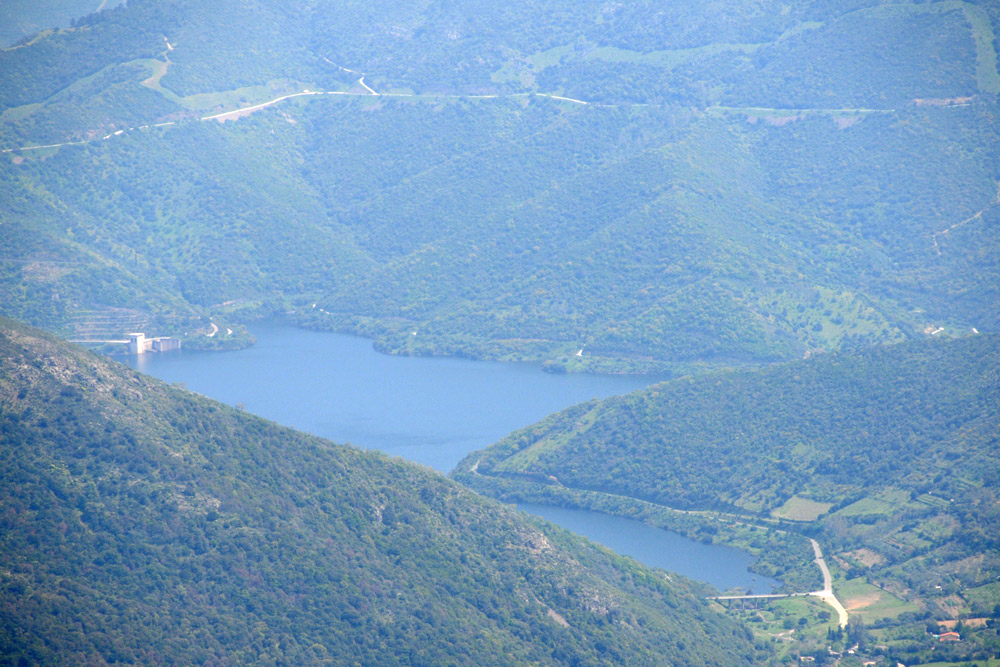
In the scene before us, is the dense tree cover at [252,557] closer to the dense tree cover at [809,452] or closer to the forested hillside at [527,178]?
the dense tree cover at [809,452]

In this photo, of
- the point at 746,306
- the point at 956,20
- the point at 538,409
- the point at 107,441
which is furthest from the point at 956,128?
the point at 107,441

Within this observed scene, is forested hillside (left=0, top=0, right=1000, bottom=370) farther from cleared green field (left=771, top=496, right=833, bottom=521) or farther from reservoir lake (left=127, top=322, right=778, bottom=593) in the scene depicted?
cleared green field (left=771, top=496, right=833, bottom=521)

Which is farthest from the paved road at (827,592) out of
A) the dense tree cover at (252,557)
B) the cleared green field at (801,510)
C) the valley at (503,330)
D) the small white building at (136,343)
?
the small white building at (136,343)

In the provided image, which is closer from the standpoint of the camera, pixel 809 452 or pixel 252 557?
pixel 252 557

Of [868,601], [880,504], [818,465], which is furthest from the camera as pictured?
[818,465]

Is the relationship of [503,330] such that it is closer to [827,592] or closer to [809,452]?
[809,452]

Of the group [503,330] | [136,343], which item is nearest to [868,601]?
[503,330]
